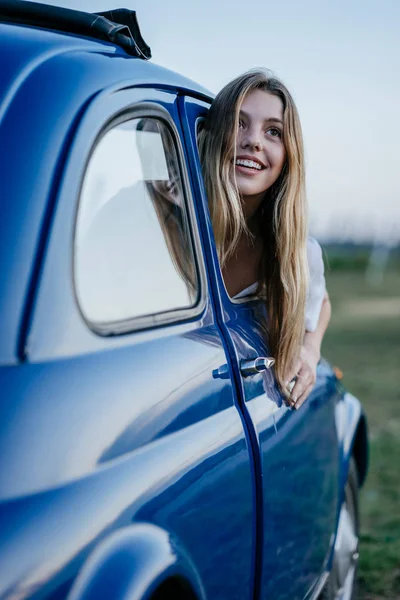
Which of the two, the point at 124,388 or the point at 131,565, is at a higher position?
the point at 124,388

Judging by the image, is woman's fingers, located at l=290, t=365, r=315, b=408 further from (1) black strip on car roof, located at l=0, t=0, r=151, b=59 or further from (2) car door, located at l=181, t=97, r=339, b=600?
(1) black strip on car roof, located at l=0, t=0, r=151, b=59

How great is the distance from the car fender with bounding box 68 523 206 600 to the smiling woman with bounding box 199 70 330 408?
999mm

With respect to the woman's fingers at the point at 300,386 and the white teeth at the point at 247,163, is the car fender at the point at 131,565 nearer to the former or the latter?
the woman's fingers at the point at 300,386

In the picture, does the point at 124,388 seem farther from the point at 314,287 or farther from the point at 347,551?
the point at 347,551

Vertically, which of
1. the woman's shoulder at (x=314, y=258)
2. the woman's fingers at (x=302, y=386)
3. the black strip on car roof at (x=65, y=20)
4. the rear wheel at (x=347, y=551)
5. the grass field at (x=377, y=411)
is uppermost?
the black strip on car roof at (x=65, y=20)

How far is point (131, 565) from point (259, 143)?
150 centimetres

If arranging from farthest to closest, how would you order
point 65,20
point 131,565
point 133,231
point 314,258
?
point 314,258 < point 65,20 < point 133,231 < point 131,565

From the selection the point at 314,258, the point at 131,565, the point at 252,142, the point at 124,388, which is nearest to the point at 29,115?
the point at 124,388

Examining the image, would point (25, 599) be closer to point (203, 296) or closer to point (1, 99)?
point (1, 99)

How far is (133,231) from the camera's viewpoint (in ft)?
7.14

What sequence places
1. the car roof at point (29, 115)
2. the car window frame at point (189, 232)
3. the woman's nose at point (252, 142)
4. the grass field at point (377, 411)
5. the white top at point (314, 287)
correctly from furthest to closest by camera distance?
the grass field at point (377, 411) → the white top at point (314, 287) → the woman's nose at point (252, 142) → the car window frame at point (189, 232) → the car roof at point (29, 115)

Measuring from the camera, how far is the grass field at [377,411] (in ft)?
15.2

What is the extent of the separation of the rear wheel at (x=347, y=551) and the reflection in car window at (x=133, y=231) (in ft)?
5.63

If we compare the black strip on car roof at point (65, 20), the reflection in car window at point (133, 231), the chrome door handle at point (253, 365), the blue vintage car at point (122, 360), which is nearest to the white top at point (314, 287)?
the blue vintage car at point (122, 360)
